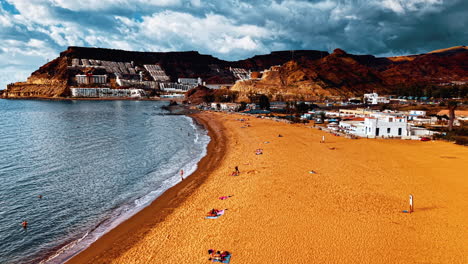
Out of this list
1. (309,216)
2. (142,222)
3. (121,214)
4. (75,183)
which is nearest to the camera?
(309,216)

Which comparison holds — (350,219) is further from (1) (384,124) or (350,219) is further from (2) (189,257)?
(1) (384,124)

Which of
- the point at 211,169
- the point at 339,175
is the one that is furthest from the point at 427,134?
the point at 211,169

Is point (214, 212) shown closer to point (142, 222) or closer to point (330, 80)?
point (142, 222)

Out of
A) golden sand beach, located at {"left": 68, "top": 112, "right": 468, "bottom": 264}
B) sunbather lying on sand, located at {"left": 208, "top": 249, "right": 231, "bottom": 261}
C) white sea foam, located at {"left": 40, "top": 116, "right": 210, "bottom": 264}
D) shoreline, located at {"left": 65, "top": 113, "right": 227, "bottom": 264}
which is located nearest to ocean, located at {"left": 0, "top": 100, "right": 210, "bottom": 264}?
white sea foam, located at {"left": 40, "top": 116, "right": 210, "bottom": 264}

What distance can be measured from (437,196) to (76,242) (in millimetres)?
22109

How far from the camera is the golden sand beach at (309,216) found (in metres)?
13.0

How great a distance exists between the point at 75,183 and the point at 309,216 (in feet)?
67.0

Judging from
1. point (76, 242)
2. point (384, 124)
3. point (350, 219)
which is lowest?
point (76, 242)

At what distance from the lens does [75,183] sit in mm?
25547

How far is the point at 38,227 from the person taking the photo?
17359mm

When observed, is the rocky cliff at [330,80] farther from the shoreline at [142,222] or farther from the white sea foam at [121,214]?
the shoreline at [142,222]

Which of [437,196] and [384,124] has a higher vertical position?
[384,124]

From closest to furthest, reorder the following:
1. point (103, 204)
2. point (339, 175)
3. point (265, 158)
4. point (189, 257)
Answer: point (189, 257), point (103, 204), point (339, 175), point (265, 158)

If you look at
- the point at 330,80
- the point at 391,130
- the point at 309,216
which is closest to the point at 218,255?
the point at 309,216
